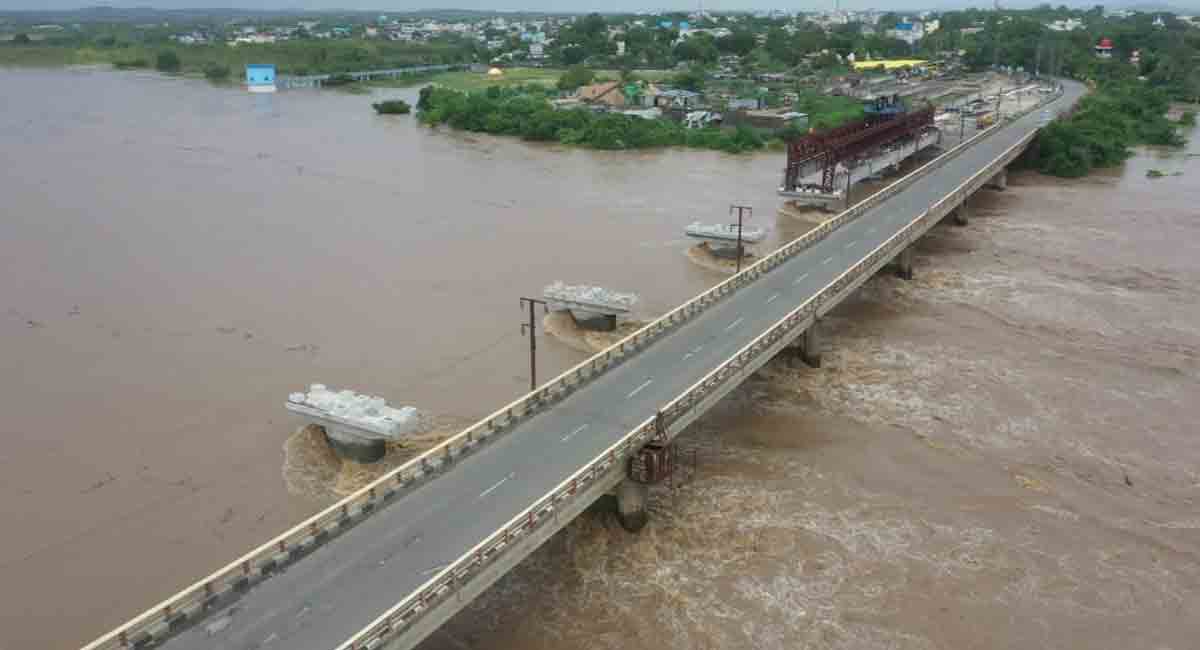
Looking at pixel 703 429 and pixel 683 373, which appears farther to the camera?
pixel 703 429

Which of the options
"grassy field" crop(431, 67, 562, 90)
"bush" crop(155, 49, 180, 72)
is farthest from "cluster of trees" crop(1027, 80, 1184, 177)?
"bush" crop(155, 49, 180, 72)

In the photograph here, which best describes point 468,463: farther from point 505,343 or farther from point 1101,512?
point 1101,512

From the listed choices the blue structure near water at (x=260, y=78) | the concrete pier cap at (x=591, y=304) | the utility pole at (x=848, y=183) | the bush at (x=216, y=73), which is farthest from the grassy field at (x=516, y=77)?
the concrete pier cap at (x=591, y=304)

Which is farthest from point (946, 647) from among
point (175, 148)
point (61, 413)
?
point (175, 148)

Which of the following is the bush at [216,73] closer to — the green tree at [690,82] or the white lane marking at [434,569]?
the green tree at [690,82]

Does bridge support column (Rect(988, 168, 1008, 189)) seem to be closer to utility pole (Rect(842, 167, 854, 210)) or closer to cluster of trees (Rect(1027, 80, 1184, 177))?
cluster of trees (Rect(1027, 80, 1184, 177))
